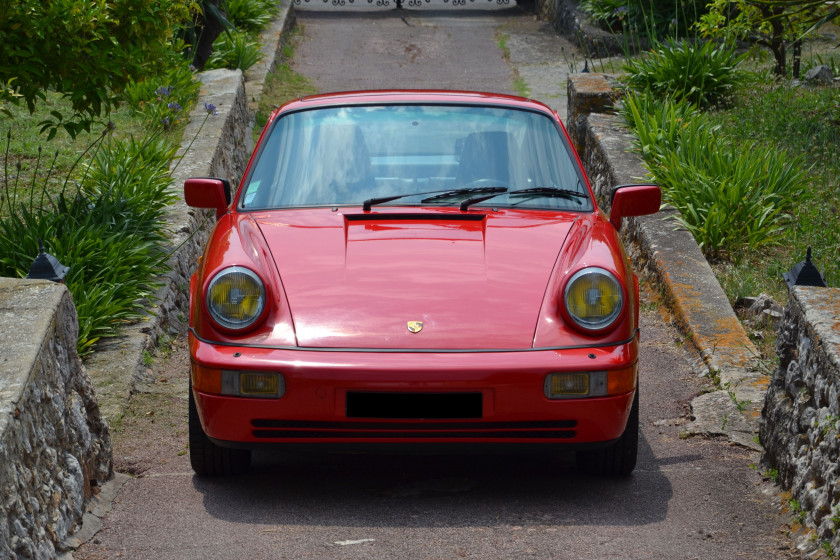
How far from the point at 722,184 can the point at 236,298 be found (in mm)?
5051

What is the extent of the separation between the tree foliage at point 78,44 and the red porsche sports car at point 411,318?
2.30m

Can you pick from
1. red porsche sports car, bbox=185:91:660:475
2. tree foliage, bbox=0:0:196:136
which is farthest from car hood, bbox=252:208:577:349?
tree foliage, bbox=0:0:196:136

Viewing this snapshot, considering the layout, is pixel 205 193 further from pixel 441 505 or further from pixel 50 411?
pixel 441 505

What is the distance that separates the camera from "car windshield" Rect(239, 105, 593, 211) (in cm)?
518

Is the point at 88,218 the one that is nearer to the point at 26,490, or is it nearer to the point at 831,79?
the point at 26,490

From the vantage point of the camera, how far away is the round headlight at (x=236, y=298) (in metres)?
4.31

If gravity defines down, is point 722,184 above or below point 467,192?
below

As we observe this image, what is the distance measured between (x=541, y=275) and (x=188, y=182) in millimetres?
1686

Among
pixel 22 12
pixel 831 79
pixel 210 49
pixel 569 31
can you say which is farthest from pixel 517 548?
pixel 569 31

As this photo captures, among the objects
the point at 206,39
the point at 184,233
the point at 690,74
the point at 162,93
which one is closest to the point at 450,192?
the point at 184,233

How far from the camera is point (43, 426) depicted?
3857 millimetres

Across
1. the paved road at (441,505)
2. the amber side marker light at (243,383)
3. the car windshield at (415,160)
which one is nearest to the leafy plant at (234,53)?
the paved road at (441,505)

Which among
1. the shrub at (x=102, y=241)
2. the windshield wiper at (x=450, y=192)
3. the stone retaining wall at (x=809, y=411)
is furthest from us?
the shrub at (x=102, y=241)

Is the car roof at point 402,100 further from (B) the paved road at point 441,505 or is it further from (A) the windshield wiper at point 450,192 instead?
(B) the paved road at point 441,505
